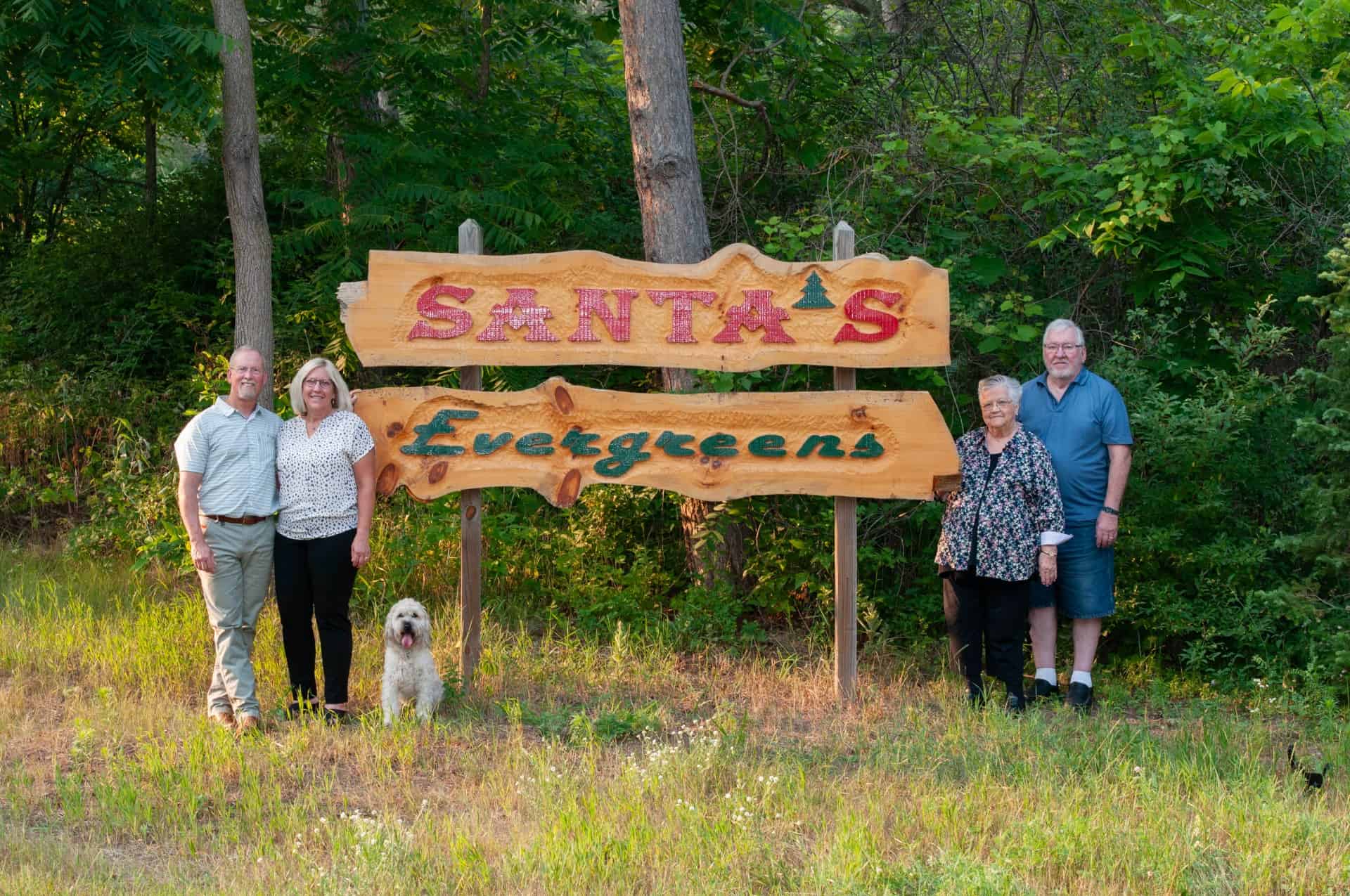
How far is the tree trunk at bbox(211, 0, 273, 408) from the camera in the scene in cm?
818

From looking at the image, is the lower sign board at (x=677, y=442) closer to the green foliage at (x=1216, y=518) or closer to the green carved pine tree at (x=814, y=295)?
the green carved pine tree at (x=814, y=295)

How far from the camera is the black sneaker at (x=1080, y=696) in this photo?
618 cm

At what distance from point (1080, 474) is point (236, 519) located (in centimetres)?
420

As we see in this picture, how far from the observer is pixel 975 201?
26.4ft

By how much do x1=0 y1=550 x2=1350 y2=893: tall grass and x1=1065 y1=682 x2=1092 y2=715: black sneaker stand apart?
12 centimetres

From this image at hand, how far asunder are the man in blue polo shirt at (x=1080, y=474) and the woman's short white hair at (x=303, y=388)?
3.51m

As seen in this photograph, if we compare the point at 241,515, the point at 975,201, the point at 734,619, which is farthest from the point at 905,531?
the point at 241,515


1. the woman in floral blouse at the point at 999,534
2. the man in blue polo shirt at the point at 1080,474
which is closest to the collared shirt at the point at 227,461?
the woman in floral blouse at the point at 999,534

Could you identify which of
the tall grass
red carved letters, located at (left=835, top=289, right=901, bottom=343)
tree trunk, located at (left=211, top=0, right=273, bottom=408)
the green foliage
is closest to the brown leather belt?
the tall grass

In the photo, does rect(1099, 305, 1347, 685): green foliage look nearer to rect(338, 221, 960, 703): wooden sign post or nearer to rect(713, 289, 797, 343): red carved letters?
rect(338, 221, 960, 703): wooden sign post

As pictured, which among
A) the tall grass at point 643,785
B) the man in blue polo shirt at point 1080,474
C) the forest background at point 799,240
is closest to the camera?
the tall grass at point 643,785

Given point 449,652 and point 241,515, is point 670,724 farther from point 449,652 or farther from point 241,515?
point 241,515

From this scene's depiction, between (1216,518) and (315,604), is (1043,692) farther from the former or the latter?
(315,604)

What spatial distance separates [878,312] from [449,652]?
10.3 feet
